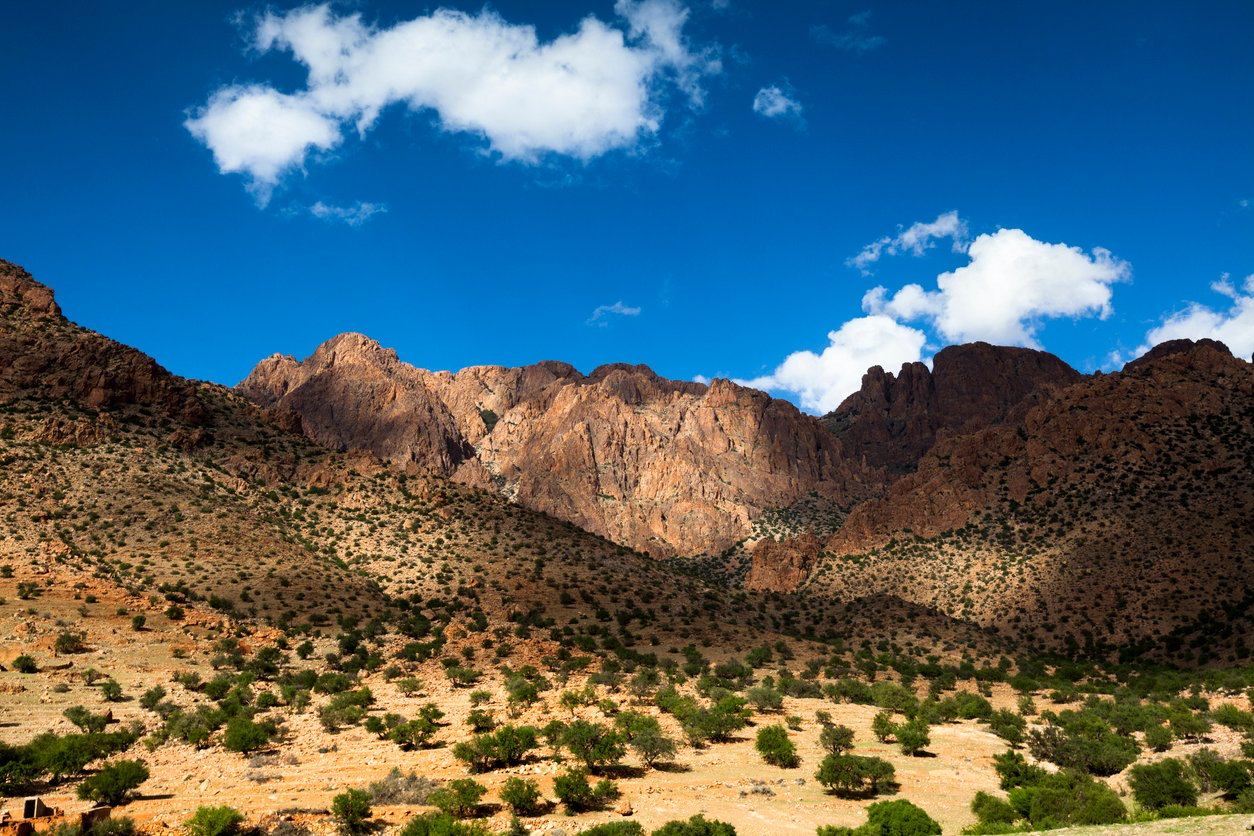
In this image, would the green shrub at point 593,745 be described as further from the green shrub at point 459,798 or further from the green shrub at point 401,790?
the green shrub at point 459,798

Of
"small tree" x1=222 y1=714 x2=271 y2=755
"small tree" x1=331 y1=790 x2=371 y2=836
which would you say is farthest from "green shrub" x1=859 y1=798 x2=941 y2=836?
"small tree" x1=222 y1=714 x2=271 y2=755

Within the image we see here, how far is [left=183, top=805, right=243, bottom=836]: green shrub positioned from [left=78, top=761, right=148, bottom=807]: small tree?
328cm

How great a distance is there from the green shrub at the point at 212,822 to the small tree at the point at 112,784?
10.8 ft

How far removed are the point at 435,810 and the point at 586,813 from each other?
4.64m

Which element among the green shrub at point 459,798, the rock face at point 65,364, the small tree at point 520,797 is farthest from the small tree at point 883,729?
the rock face at point 65,364

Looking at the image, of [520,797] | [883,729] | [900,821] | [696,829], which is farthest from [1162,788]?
[520,797]

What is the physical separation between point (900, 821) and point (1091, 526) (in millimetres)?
78524

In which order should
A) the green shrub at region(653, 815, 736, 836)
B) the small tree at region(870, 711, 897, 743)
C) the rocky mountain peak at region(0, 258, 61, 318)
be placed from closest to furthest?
the green shrub at region(653, 815, 736, 836)
the small tree at region(870, 711, 897, 743)
the rocky mountain peak at region(0, 258, 61, 318)

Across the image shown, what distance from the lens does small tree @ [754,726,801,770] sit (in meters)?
30.5

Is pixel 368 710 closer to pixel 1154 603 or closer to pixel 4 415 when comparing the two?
pixel 4 415

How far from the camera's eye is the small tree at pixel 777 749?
30.5m

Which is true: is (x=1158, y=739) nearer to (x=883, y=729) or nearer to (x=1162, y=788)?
(x=1162, y=788)

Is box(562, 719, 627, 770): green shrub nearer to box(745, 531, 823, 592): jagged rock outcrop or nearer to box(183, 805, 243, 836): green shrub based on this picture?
box(183, 805, 243, 836): green shrub

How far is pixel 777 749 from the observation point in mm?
30719
